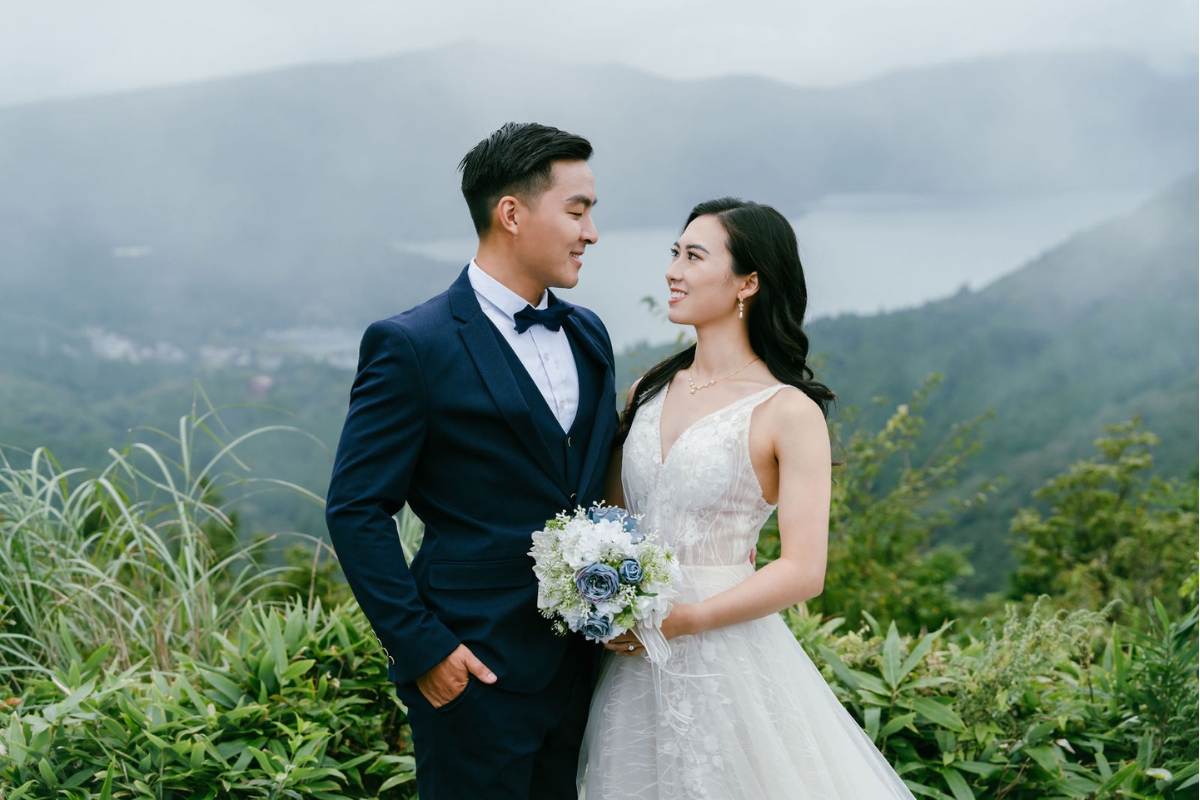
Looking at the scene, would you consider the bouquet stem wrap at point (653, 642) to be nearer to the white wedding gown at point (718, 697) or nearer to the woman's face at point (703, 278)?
the white wedding gown at point (718, 697)

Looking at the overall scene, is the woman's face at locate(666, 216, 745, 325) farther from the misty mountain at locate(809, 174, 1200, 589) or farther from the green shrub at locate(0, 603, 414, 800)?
the misty mountain at locate(809, 174, 1200, 589)

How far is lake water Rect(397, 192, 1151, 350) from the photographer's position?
9602mm

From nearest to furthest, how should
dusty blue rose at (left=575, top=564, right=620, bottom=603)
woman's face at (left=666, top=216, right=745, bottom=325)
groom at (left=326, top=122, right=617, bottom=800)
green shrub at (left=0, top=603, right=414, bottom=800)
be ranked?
dusty blue rose at (left=575, top=564, right=620, bottom=603), groom at (left=326, top=122, right=617, bottom=800), woman's face at (left=666, top=216, right=745, bottom=325), green shrub at (left=0, top=603, right=414, bottom=800)

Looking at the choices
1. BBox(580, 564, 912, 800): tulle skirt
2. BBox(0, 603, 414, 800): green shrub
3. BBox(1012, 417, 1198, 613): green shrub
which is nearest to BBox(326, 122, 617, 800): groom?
BBox(580, 564, 912, 800): tulle skirt

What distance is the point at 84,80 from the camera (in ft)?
31.2

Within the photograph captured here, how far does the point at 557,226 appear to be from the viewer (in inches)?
90.1

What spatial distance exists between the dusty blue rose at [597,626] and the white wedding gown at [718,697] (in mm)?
310

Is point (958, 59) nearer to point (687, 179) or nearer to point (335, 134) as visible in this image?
point (687, 179)

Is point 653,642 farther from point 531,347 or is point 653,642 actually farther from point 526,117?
point 526,117

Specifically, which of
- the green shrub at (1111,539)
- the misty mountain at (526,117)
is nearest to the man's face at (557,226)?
the green shrub at (1111,539)

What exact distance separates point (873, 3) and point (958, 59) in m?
1.08

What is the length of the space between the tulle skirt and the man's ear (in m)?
0.99

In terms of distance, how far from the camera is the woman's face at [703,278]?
2502 millimetres

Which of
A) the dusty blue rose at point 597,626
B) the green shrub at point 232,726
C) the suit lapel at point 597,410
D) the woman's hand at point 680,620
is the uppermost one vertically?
the suit lapel at point 597,410
